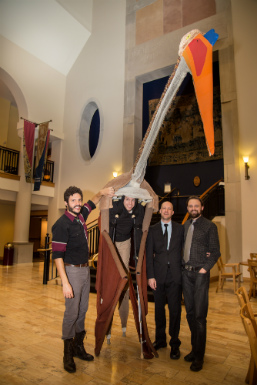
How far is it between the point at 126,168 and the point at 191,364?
6.59 m

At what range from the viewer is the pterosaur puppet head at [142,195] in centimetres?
195

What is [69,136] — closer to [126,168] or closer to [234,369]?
[126,168]

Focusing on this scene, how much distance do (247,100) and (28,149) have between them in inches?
265

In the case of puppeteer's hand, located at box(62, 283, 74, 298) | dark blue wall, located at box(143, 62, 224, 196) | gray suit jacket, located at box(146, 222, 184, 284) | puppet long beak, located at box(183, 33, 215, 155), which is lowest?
puppeteer's hand, located at box(62, 283, 74, 298)

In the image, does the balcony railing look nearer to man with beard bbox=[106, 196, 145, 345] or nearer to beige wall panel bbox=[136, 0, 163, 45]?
beige wall panel bbox=[136, 0, 163, 45]

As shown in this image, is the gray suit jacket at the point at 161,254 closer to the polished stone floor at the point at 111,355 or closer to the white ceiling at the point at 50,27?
Result: the polished stone floor at the point at 111,355

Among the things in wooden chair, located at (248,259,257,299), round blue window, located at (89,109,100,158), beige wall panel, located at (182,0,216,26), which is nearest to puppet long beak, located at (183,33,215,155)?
wooden chair, located at (248,259,257,299)

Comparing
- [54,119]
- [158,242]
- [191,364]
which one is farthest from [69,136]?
[191,364]

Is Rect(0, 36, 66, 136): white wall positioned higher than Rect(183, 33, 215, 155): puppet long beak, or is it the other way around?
Rect(0, 36, 66, 136): white wall

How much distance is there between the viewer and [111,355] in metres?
2.34

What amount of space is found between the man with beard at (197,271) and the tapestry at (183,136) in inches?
251

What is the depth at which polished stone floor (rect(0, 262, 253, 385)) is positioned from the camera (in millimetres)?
1948

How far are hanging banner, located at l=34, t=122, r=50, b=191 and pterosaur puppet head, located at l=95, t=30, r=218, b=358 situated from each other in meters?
6.94

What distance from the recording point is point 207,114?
1.89 metres
